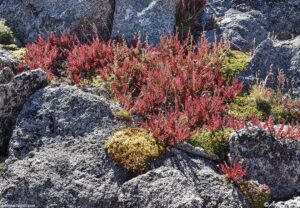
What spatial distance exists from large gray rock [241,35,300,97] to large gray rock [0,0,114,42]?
3665 mm

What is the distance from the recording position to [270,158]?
722 cm

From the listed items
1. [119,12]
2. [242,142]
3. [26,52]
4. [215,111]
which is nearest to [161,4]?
[119,12]

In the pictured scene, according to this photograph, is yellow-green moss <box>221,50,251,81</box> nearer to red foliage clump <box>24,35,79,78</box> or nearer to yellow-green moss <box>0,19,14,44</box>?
red foliage clump <box>24,35,79,78</box>

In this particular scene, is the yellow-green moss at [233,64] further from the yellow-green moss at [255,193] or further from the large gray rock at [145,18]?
the yellow-green moss at [255,193]

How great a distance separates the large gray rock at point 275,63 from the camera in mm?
9445

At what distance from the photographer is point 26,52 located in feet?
32.4

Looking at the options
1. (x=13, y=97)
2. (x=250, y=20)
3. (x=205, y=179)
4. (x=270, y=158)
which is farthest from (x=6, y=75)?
(x=250, y=20)

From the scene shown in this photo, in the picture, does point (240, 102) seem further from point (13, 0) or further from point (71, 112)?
point (13, 0)

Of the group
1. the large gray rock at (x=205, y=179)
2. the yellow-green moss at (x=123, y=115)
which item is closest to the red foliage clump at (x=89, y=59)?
the yellow-green moss at (x=123, y=115)

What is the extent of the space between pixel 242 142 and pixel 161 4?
509 cm

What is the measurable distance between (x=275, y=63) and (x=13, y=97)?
199 inches

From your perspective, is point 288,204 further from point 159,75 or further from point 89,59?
point 89,59

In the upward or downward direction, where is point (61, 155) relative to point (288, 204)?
upward

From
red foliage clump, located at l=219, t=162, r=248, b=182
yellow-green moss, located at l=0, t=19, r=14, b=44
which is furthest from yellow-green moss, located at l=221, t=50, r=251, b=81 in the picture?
yellow-green moss, located at l=0, t=19, r=14, b=44
